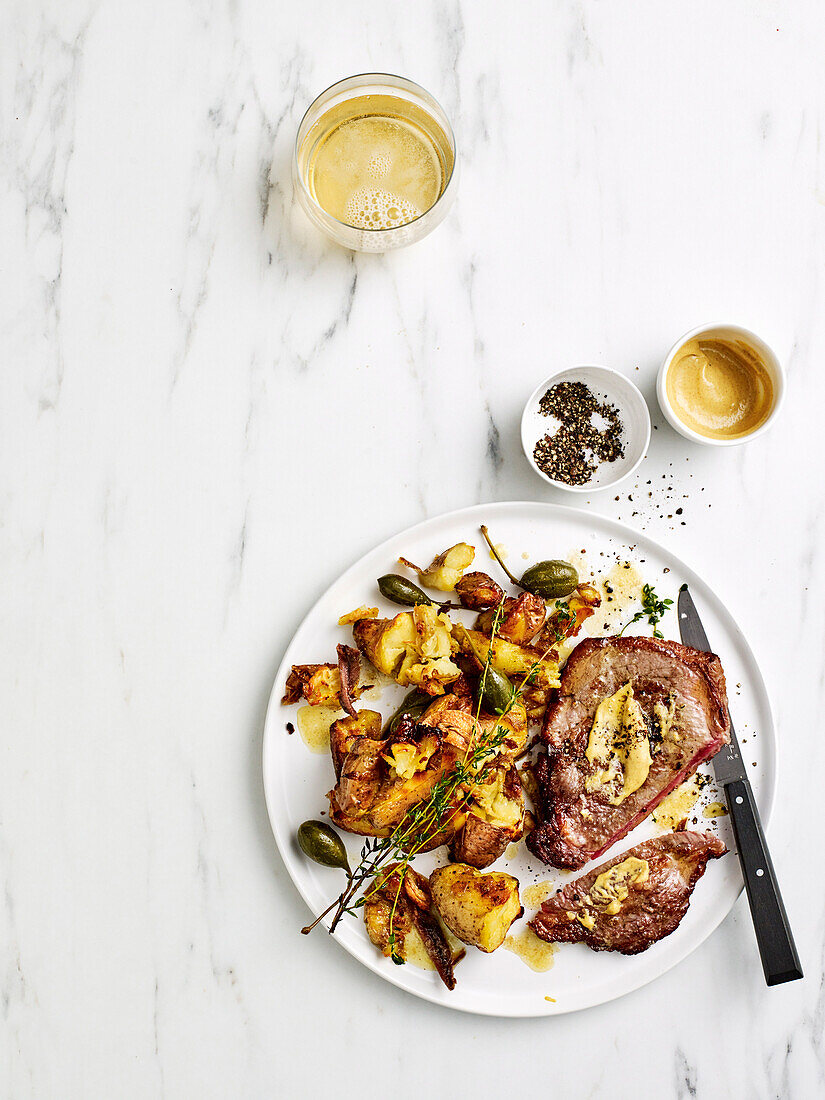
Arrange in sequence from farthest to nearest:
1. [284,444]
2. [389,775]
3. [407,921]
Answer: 1. [284,444]
2. [407,921]
3. [389,775]

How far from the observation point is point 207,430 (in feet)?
5.70

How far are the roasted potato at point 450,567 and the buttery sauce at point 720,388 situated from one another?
492 mm

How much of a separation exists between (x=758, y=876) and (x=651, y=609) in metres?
0.52

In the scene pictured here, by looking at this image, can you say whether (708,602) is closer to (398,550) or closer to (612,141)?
(398,550)

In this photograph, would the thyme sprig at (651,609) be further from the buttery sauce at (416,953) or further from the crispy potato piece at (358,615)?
the buttery sauce at (416,953)

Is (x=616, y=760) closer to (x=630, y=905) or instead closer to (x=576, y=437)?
(x=630, y=905)

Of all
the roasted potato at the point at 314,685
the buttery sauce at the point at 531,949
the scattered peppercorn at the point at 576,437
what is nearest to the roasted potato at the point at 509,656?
the roasted potato at the point at 314,685

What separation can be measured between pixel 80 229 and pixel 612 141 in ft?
3.52

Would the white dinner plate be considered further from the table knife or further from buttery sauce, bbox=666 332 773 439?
buttery sauce, bbox=666 332 773 439

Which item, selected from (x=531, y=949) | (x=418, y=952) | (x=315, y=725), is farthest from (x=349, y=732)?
(x=531, y=949)

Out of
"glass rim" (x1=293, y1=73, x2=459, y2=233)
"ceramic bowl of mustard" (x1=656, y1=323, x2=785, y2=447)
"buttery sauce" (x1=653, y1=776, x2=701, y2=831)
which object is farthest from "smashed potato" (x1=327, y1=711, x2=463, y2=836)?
"glass rim" (x1=293, y1=73, x2=459, y2=233)

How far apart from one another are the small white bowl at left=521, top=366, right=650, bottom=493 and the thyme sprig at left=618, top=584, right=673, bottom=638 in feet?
0.72

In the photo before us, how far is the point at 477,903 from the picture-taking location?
5.01ft

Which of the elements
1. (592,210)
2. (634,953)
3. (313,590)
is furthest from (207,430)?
(634,953)
